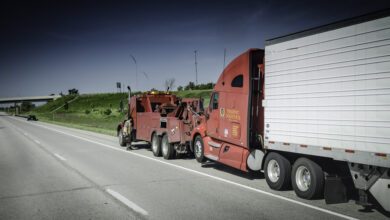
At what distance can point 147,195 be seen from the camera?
6875 millimetres

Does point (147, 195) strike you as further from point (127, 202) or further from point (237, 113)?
point (237, 113)

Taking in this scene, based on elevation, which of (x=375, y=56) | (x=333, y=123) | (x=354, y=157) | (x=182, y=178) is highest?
(x=375, y=56)

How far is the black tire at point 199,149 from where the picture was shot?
36.5 ft

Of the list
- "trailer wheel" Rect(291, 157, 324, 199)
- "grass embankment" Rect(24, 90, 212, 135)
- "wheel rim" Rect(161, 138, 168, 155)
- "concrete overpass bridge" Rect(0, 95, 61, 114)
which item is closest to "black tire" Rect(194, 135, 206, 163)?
"wheel rim" Rect(161, 138, 168, 155)

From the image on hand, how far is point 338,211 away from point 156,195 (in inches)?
145

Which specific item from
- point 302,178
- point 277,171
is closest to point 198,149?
point 277,171

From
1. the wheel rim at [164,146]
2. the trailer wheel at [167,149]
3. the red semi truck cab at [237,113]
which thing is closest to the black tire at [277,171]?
the red semi truck cab at [237,113]

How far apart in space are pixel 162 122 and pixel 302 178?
7.21 meters

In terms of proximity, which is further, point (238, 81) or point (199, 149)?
point (199, 149)

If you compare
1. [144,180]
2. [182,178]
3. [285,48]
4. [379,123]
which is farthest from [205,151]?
[379,123]

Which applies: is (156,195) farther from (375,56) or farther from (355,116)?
(375,56)

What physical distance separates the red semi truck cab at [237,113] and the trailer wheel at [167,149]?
203 cm

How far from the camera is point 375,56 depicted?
17.6 ft

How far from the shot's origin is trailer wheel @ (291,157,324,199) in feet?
20.9
